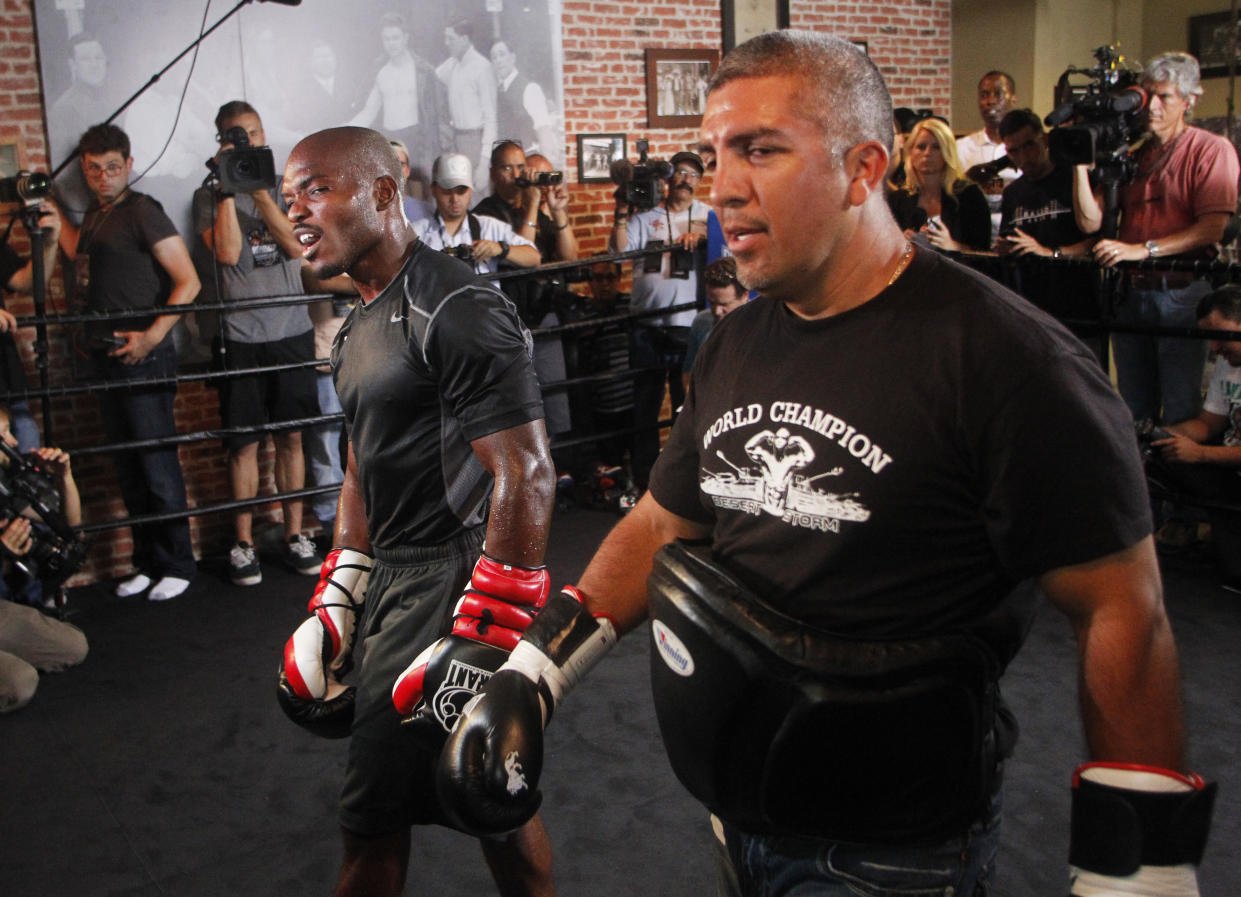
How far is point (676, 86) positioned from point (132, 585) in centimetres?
427

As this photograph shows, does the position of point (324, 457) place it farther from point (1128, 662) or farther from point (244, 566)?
point (1128, 662)

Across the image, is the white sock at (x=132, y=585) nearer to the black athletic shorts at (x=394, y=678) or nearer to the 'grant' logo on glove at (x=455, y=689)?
the black athletic shorts at (x=394, y=678)

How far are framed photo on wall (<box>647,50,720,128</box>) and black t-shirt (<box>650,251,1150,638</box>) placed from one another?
5.98 metres

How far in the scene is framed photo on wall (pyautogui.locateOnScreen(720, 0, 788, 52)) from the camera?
7223 millimetres

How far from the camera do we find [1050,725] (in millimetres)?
3271

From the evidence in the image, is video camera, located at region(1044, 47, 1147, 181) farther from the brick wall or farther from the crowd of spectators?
the brick wall

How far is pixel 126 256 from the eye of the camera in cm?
490

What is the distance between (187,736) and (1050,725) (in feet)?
8.20

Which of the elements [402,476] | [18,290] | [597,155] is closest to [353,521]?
[402,476]

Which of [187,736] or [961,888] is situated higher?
[961,888]

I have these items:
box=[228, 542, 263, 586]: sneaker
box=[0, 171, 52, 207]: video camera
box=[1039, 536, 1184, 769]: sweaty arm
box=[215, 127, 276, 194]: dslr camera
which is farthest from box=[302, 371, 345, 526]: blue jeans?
box=[1039, 536, 1184, 769]: sweaty arm

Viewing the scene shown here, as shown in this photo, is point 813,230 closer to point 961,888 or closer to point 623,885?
point 961,888

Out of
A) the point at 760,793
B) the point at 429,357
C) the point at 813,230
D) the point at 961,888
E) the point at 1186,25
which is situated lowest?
the point at 961,888

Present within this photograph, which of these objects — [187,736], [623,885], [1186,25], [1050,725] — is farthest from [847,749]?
[1186,25]
